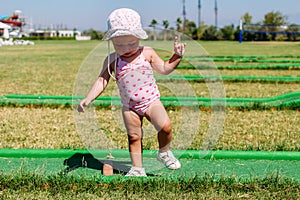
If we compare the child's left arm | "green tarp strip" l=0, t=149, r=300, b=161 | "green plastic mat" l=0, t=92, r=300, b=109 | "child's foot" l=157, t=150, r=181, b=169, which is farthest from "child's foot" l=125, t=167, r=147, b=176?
"green plastic mat" l=0, t=92, r=300, b=109

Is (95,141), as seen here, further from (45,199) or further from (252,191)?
(252,191)

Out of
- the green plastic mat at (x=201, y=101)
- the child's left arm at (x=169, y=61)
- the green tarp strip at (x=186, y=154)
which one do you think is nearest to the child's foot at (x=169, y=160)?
the green tarp strip at (x=186, y=154)

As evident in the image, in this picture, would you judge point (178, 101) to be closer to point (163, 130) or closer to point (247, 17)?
point (163, 130)

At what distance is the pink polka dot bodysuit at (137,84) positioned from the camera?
3.55 meters

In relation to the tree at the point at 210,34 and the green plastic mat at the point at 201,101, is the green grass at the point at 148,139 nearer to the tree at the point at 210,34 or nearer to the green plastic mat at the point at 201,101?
the green plastic mat at the point at 201,101

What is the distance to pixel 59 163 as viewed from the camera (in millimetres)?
4039

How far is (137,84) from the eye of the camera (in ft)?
11.7

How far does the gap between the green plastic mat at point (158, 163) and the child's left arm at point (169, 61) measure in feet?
2.54

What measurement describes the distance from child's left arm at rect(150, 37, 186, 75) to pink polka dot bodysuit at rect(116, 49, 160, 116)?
7 cm

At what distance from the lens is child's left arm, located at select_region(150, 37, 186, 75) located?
11.4ft

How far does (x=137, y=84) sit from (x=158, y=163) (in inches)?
30.6

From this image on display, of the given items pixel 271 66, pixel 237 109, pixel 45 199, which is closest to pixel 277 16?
pixel 271 66

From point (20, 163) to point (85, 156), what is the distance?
0.55 m

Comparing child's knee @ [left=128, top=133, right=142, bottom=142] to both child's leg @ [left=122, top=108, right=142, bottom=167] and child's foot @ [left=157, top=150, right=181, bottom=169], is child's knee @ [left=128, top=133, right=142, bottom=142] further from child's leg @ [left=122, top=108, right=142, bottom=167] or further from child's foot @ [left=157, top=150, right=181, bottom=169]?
child's foot @ [left=157, top=150, right=181, bottom=169]
